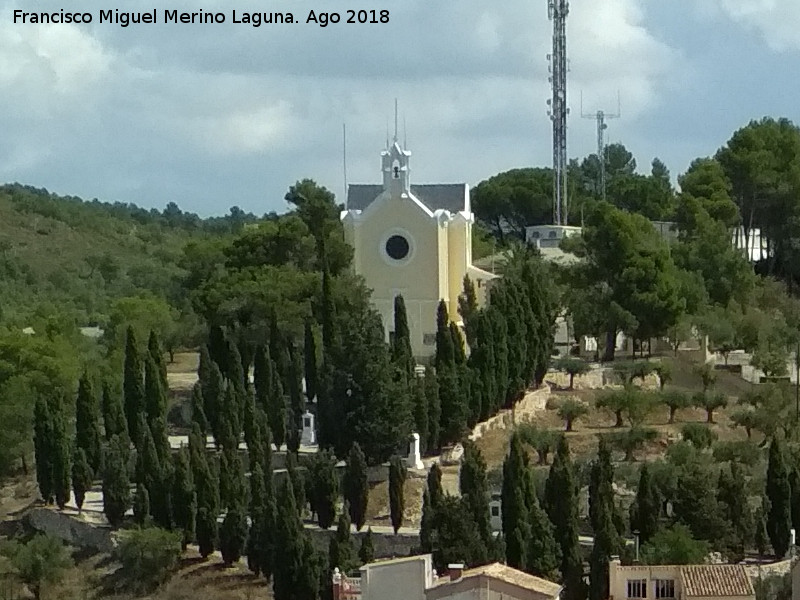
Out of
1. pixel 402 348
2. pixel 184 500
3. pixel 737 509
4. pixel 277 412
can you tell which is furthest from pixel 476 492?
pixel 277 412

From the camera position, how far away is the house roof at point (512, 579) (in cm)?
2159

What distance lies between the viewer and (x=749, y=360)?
44.1m

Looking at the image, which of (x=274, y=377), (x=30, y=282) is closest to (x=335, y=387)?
(x=274, y=377)

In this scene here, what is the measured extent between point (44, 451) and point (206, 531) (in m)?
4.58

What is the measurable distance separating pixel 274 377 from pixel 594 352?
469 inches

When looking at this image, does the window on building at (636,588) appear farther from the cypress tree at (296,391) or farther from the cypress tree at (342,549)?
the cypress tree at (296,391)

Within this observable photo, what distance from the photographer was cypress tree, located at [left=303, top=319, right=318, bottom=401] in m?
36.4

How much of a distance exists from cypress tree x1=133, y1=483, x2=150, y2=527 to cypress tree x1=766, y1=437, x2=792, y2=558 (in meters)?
10.5

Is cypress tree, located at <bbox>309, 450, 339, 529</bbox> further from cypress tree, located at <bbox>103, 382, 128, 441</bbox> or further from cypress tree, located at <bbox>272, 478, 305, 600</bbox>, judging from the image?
cypress tree, located at <bbox>103, 382, 128, 441</bbox>

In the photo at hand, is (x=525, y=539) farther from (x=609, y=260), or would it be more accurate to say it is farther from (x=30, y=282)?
(x=30, y=282)

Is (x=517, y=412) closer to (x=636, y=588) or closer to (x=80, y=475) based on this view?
(x=80, y=475)

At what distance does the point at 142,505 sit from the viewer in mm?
31844

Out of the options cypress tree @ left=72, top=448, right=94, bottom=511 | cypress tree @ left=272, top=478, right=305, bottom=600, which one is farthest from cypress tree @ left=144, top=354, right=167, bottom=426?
cypress tree @ left=272, top=478, right=305, bottom=600

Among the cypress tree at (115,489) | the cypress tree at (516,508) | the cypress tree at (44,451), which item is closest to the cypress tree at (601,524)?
the cypress tree at (516,508)
